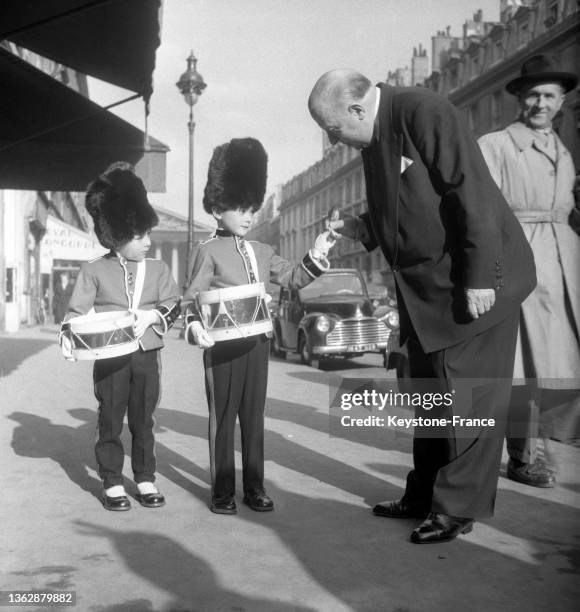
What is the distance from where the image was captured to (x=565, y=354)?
4363 mm

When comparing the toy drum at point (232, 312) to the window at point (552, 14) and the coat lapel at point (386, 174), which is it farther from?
the window at point (552, 14)

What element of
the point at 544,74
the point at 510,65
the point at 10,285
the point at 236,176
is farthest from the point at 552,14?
the point at 236,176

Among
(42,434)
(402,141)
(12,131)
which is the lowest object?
(42,434)

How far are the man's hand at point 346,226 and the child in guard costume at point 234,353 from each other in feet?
0.30

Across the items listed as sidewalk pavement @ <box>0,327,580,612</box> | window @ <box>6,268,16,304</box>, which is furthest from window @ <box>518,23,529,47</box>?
sidewalk pavement @ <box>0,327,580,612</box>

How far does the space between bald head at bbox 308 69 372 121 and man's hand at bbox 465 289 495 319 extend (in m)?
0.95

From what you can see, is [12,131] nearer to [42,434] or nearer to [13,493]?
[42,434]

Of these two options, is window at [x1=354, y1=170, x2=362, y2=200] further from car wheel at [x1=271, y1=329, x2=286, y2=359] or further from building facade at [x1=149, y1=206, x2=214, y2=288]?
car wheel at [x1=271, y1=329, x2=286, y2=359]

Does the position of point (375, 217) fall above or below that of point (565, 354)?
above

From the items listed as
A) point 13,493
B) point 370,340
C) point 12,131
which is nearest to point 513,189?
point 13,493

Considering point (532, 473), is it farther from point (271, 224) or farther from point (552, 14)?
point (271, 224)

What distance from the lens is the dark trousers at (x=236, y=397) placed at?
13.5 feet

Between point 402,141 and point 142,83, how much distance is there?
13.8 ft

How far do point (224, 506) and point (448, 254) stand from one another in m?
1.70
